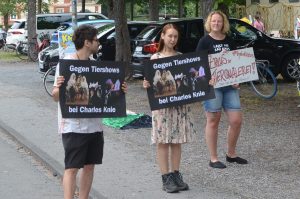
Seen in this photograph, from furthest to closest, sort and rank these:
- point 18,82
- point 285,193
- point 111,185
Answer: point 18,82 < point 111,185 < point 285,193

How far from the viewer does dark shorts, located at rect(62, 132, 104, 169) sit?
218 inches

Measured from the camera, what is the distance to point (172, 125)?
6.55 metres

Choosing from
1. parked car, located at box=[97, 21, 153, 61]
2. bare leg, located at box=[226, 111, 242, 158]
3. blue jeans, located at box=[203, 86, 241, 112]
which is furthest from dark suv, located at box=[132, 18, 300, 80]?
blue jeans, located at box=[203, 86, 241, 112]

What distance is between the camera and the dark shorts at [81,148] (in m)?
5.54

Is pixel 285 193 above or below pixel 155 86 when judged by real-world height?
below

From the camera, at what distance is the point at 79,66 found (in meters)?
5.62

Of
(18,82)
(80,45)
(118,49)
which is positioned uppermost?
(80,45)

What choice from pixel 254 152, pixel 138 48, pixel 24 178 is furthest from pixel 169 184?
pixel 138 48

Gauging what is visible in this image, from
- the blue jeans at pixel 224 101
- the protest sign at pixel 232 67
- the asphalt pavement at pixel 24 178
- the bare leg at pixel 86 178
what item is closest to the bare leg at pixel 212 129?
the blue jeans at pixel 224 101

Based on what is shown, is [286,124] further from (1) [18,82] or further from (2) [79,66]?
(1) [18,82]

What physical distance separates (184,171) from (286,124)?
372cm

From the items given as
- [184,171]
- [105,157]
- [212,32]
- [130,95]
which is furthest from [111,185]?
[130,95]

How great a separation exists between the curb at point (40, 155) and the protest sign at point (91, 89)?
1.25 meters

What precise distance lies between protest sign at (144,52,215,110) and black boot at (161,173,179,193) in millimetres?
731
